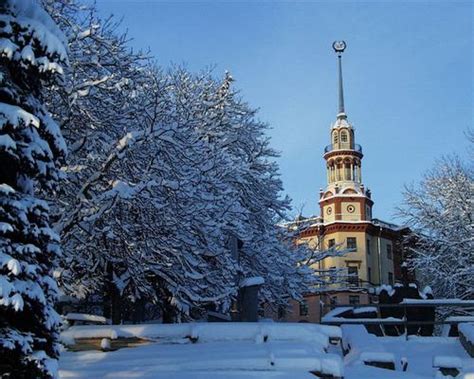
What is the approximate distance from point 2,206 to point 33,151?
1.92 ft

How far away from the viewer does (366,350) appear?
31.3 feet

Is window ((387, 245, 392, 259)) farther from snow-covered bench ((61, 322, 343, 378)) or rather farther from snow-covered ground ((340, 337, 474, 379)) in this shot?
snow-covered bench ((61, 322, 343, 378))

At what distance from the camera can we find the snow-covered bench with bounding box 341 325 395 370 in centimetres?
896

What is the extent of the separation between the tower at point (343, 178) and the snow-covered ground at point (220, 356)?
59.3 m

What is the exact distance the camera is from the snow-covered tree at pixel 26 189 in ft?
17.7

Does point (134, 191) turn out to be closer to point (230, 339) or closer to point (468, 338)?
point (230, 339)

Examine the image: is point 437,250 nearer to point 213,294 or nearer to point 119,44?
point 213,294

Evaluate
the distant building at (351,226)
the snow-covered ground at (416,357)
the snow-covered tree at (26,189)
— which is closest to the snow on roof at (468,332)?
the snow-covered ground at (416,357)

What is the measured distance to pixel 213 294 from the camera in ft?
55.2

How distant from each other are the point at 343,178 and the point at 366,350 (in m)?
62.8

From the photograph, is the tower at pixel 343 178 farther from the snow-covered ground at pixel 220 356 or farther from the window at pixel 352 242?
the snow-covered ground at pixel 220 356

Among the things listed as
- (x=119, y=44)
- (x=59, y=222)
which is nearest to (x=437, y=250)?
(x=119, y=44)

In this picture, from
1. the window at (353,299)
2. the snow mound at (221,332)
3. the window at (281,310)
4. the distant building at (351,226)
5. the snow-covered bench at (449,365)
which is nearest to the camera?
the snow-covered bench at (449,365)

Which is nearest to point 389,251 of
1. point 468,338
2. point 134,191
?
point 468,338
